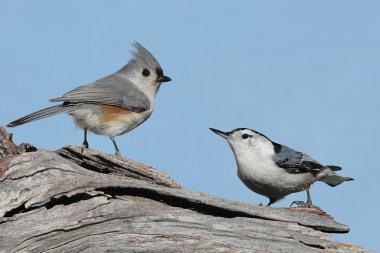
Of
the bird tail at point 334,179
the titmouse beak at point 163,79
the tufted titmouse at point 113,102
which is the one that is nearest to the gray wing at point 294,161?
the bird tail at point 334,179

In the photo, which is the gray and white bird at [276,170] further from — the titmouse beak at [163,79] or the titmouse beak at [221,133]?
the titmouse beak at [163,79]

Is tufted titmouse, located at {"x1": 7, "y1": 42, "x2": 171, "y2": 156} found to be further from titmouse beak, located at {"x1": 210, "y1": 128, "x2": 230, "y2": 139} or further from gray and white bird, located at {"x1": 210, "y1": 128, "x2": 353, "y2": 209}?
gray and white bird, located at {"x1": 210, "y1": 128, "x2": 353, "y2": 209}

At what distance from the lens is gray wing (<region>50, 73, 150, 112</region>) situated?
7.14 m

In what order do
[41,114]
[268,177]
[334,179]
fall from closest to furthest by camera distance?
[268,177] → [41,114] → [334,179]

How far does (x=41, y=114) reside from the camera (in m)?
6.71

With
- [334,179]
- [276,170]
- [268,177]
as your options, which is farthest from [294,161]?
[334,179]

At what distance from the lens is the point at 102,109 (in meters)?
7.28

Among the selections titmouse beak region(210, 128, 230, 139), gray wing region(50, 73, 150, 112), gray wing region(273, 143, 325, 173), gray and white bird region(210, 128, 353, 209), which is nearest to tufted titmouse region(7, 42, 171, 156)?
gray wing region(50, 73, 150, 112)

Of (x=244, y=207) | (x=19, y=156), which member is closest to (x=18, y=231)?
(x=19, y=156)

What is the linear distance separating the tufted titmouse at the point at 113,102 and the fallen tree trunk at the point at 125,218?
1748mm

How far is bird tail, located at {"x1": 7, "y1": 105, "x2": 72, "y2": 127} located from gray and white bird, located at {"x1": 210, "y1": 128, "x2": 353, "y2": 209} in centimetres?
187

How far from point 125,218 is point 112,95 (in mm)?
3222

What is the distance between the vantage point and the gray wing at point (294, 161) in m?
6.53

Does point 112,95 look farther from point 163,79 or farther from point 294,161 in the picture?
point 294,161
